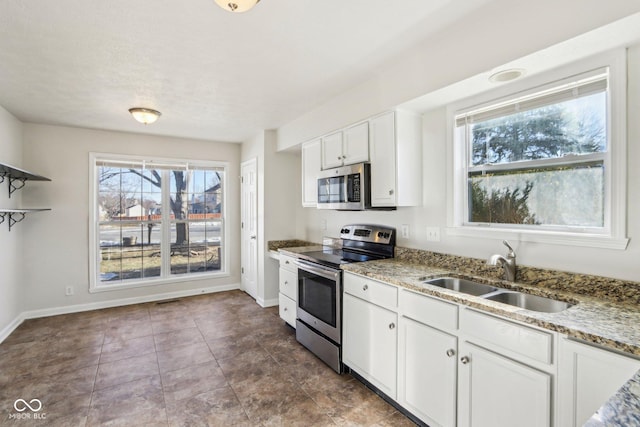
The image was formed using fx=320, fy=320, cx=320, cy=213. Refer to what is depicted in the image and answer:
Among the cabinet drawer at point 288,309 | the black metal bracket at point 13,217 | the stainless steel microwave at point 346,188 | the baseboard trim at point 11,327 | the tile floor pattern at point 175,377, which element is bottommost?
the tile floor pattern at point 175,377

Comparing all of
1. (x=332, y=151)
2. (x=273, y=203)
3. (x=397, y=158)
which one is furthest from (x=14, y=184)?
(x=397, y=158)

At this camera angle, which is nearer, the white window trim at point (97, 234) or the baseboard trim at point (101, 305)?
the baseboard trim at point (101, 305)

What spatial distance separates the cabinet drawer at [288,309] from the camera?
3.47m

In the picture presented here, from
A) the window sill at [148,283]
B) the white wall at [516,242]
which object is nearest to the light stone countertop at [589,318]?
the white wall at [516,242]

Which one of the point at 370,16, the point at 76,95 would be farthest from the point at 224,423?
the point at 76,95

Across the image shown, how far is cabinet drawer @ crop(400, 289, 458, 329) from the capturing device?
1.74 meters

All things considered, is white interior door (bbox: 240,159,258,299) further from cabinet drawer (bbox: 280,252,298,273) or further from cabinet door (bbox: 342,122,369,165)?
cabinet door (bbox: 342,122,369,165)

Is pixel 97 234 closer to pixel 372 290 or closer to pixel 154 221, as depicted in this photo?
pixel 154 221

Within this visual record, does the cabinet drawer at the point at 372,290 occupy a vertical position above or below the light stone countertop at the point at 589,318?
below

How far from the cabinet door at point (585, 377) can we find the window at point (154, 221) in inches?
187

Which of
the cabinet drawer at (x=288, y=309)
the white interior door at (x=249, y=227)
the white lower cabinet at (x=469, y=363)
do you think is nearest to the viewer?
the white lower cabinet at (x=469, y=363)

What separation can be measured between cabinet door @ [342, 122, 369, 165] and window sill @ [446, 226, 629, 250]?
38.9 inches

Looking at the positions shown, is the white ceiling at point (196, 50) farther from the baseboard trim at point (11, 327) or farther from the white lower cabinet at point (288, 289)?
the baseboard trim at point (11, 327)

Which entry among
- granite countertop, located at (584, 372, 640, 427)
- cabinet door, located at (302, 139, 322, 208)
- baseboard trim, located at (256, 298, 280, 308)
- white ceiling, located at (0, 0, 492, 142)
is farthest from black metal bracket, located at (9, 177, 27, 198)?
granite countertop, located at (584, 372, 640, 427)
